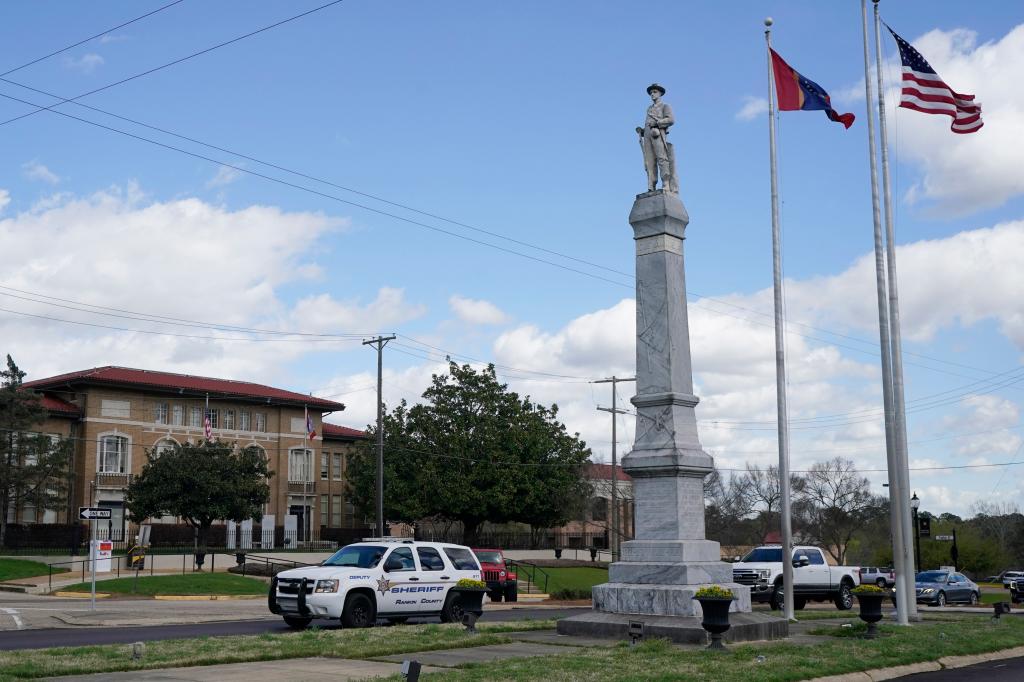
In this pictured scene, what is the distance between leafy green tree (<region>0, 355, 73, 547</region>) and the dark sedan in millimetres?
40152

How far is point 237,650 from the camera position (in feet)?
49.7

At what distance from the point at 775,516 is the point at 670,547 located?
85.7 m

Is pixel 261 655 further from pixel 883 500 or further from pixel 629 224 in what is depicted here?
pixel 883 500

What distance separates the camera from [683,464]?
18312 mm

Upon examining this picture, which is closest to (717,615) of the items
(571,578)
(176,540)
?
(571,578)

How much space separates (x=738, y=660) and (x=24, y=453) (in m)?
47.7

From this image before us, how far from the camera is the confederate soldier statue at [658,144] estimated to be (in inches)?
800

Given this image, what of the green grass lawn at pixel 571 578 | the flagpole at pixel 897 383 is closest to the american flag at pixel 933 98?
the flagpole at pixel 897 383

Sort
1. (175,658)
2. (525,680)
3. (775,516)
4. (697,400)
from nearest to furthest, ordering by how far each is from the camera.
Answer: (525,680)
(175,658)
(697,400)
(775,516)

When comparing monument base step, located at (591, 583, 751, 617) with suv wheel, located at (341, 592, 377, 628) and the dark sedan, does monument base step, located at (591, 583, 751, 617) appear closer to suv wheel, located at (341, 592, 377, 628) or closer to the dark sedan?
suv wheel, located at (341, 592, 377, 628)

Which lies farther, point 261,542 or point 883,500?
point 883,500

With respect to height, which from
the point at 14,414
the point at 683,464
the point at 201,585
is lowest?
the point at 201,585

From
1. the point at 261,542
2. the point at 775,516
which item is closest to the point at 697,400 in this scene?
the point at 261,542

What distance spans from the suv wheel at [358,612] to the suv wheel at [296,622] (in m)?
0.97
